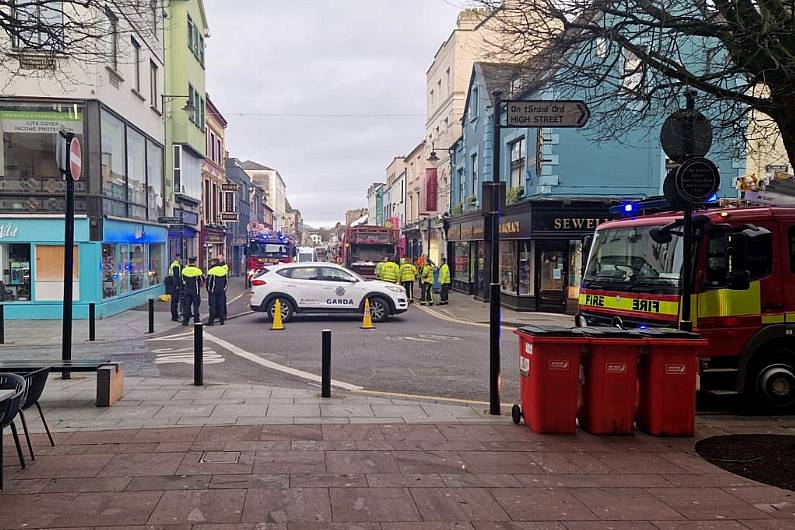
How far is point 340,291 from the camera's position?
17109 millimetres

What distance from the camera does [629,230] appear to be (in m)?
8.92

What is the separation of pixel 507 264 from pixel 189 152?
17.5 meters

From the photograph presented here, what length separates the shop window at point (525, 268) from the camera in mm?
19969

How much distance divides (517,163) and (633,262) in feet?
43.5

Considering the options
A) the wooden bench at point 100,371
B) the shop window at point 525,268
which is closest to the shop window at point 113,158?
the wooden bench at point 100,371

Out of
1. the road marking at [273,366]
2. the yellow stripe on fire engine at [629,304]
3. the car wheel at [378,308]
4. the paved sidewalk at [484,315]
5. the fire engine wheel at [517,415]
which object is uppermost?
the yellow stripe on fire engine at [629,304]

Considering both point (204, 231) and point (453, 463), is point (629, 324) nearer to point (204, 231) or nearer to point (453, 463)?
point (453, 463)

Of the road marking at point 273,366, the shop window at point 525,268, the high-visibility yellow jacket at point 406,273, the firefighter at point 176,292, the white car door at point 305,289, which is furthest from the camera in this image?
the high-visibility yellow jacket at point 406,273

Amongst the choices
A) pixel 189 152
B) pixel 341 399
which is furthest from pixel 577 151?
pixel 189 152

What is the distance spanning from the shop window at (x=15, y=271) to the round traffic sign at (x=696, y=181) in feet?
55.1

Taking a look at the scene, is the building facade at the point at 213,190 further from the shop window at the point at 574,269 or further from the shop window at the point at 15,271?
the shop window at the point at 574,269

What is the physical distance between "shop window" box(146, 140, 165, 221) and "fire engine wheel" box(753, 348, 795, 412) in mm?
21270

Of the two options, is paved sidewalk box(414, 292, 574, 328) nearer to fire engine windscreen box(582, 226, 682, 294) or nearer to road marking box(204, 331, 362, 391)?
fire engine windscreen box(582, 226, 682, 294)

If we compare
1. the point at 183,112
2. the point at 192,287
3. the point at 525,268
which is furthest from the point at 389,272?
the point at 183,112
